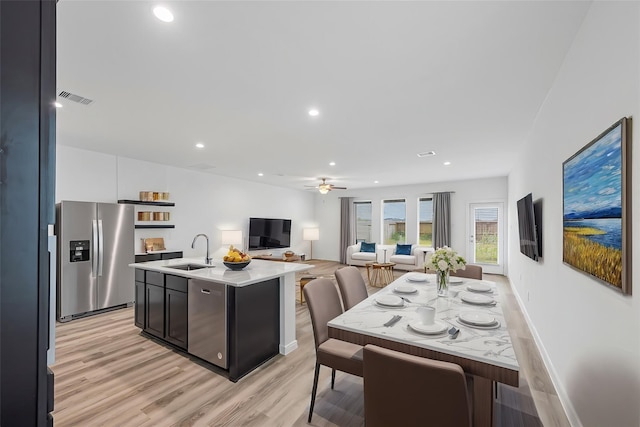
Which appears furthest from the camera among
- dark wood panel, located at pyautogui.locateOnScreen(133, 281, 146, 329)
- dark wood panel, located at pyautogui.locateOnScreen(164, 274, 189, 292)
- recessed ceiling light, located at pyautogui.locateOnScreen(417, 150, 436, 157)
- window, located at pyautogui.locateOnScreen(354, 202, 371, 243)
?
window, located at pyautogui.locateOnScreen(354, 202, 371, 243)

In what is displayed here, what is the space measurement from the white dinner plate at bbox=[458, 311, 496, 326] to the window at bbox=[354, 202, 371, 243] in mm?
7612

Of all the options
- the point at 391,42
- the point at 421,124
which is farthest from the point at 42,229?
the point at 421,124

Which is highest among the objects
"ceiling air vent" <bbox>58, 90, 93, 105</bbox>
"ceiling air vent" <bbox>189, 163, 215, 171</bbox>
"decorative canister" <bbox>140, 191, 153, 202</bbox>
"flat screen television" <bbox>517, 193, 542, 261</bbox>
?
"ceiling air vent" <bbox>58, 90, 93, 105</bbox>

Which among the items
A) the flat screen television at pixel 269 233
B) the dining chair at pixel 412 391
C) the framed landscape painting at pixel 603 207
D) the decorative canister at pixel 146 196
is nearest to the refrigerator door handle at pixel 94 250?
the decorative canister at pixel 146 196

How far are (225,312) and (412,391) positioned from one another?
1839mm

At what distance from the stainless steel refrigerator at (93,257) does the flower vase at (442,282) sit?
4670 mm

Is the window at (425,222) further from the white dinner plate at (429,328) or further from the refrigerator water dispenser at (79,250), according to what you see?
the refrigerator water dispenser at (79,250)

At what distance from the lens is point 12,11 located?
429 mm

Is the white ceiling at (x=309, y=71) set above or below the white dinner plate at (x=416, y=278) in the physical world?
above

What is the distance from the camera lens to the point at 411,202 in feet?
28.4

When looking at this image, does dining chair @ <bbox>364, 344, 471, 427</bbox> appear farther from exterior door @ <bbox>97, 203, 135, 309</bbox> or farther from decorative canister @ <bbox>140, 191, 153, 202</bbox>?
decorative canister @ <bbox>140, 191, 153, 202</bbox>

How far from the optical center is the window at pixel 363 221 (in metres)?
9.52

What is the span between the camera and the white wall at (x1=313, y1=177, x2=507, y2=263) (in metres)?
7.57

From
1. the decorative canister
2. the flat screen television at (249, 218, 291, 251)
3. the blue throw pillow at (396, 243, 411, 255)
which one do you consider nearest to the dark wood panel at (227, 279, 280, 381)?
the decorative canister
